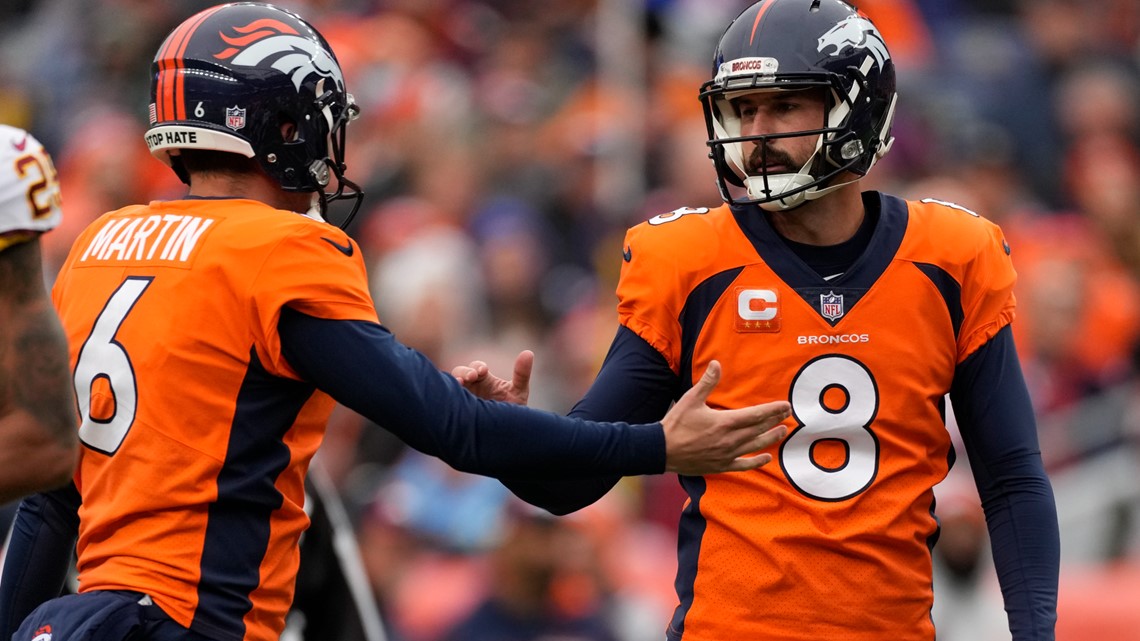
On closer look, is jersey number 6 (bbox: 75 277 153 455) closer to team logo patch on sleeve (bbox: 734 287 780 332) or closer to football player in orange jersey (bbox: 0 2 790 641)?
football player in orange jersey (bbox: 0 2 790 641)

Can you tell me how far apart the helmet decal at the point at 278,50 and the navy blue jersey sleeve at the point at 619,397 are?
94 centimetres

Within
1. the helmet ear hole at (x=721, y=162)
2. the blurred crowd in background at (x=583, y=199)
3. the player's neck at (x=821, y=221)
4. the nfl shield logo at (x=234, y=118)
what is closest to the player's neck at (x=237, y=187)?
the nfl shield logo at (x=234, y=118)

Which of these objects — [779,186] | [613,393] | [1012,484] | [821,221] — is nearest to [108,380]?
[613,393]

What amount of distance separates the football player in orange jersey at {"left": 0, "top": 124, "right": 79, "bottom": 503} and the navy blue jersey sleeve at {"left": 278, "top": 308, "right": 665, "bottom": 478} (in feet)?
1.55

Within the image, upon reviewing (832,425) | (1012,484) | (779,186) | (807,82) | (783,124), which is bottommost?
(1012,484)

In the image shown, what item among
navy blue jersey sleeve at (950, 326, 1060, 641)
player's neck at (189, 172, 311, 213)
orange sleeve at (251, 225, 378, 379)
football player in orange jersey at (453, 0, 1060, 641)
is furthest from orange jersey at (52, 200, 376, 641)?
navy blue jersey sleeve at (950, 326, 1060, 641)

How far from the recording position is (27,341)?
3.06 m

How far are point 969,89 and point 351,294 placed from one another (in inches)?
304

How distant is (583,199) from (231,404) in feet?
20.6

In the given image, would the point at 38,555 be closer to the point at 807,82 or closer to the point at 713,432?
the point at 713,432

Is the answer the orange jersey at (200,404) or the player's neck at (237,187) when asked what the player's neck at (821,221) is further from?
the player's neck at (237,187)

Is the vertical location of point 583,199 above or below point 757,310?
below

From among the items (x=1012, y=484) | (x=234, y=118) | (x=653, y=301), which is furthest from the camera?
(x=653, y=301)

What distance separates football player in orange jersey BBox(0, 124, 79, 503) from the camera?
3.05 meters
